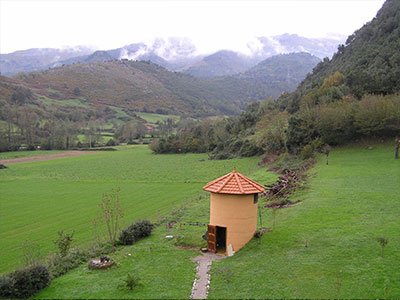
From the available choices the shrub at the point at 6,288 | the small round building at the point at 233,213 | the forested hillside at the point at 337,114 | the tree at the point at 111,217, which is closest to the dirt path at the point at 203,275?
the small round building at the point at 233,213

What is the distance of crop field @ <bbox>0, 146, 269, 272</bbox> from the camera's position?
2533 cm

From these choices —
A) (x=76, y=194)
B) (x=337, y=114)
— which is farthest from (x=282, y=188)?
(x=76, y=194)

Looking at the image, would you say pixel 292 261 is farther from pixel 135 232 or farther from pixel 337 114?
pixel 337 114

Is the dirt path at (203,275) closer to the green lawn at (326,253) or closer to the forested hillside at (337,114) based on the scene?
the green lawn at (326,253)

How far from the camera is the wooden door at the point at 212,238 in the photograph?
17109mm

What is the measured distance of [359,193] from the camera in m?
24.8

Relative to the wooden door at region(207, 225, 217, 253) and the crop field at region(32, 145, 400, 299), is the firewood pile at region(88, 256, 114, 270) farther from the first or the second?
the wooden door at region(207, 225, 217, 253)

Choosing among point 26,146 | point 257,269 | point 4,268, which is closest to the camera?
point 257,269

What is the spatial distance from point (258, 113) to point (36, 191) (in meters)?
Answer: 64.5

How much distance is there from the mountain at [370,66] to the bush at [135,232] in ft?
142

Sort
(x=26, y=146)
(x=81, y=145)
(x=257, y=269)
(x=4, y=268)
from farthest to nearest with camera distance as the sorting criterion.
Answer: (x=81, y=145), (x=26, y=146), (x=4, y=268), (x=257, y=269)

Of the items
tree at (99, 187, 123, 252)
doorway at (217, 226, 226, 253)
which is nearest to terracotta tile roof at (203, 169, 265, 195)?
doorway at (217, 226, 226, 253)

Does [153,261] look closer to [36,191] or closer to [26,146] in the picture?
[36,191]

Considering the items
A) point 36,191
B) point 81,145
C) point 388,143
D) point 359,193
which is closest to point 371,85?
point 388,143
